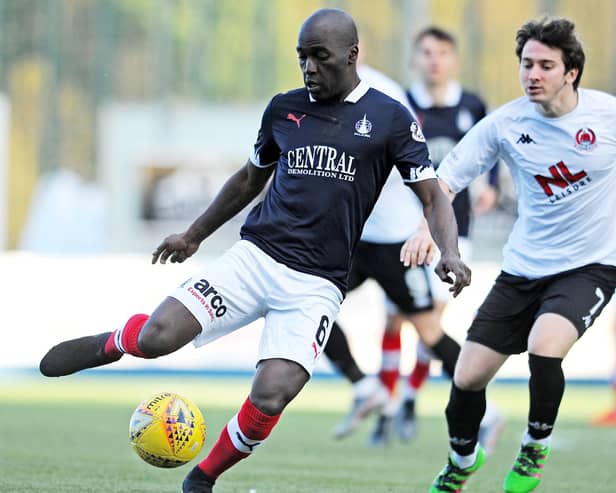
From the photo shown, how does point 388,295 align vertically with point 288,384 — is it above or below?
below

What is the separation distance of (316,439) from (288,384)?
4287 mm

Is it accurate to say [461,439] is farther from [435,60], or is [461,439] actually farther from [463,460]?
[435,60]

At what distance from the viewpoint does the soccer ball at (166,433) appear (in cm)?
561

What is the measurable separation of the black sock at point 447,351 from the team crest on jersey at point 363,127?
10.7 ft

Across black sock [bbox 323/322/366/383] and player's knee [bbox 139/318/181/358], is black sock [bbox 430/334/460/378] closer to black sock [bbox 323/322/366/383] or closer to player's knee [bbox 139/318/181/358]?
black sock [bbox 323/322/366/383]

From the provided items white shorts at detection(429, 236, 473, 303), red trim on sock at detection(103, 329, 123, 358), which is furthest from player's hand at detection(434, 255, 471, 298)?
white shorts at detection(429, 236, 473, 303)

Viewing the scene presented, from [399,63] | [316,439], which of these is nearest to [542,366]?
[316,439]

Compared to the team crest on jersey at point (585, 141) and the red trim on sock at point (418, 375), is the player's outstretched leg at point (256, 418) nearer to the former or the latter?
the team crest on jersey at point (585, 141)

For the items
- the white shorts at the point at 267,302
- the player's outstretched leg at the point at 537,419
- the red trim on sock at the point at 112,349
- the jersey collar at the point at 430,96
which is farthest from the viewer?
the jersey collar at the point at 430,96

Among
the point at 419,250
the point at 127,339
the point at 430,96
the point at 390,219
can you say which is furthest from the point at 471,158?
the point at 430,96

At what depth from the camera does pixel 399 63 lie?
24719mm

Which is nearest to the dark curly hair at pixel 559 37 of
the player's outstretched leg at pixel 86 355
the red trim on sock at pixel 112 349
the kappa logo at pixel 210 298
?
the kappa logo at pixel 210 298

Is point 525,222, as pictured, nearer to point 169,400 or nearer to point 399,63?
point 169,400

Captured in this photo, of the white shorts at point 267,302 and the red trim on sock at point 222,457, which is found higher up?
the white shorts at point 267,302
